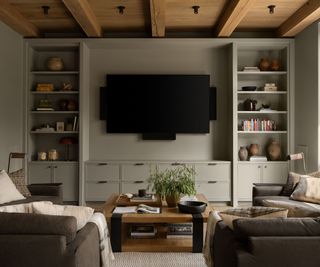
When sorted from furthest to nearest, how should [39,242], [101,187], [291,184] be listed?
[101,187] < [291,184] < [39,242]

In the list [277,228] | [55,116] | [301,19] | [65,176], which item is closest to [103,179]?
[65,176]

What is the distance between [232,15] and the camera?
5.25 metres

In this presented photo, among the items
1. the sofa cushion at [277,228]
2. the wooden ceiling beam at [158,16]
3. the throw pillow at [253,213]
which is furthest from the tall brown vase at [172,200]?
the wooden ceiling beam at [158,16]

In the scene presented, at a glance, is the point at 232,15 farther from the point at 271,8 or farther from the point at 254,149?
the point at 254,149

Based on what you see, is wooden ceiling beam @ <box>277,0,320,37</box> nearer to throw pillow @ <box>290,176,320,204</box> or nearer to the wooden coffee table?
throw pillow @ <box>290,176,320,204</box>

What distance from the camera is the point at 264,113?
6.66 metres

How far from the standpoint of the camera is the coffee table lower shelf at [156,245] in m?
3.83

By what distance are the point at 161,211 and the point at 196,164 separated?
240cm

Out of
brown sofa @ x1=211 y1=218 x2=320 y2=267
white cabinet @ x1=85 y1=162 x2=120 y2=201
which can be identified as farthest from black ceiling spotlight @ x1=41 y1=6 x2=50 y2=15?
brown sofa @ x1=211 y1=218 x2=320 y2=267

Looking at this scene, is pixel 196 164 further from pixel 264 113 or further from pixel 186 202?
pixel 186 202

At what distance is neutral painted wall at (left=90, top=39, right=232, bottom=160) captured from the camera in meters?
6.77

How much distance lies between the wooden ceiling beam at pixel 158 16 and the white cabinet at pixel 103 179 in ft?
7.23

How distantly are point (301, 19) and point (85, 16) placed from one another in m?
2.98

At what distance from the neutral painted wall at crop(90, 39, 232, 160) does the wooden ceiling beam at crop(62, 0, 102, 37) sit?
2.09 ft
